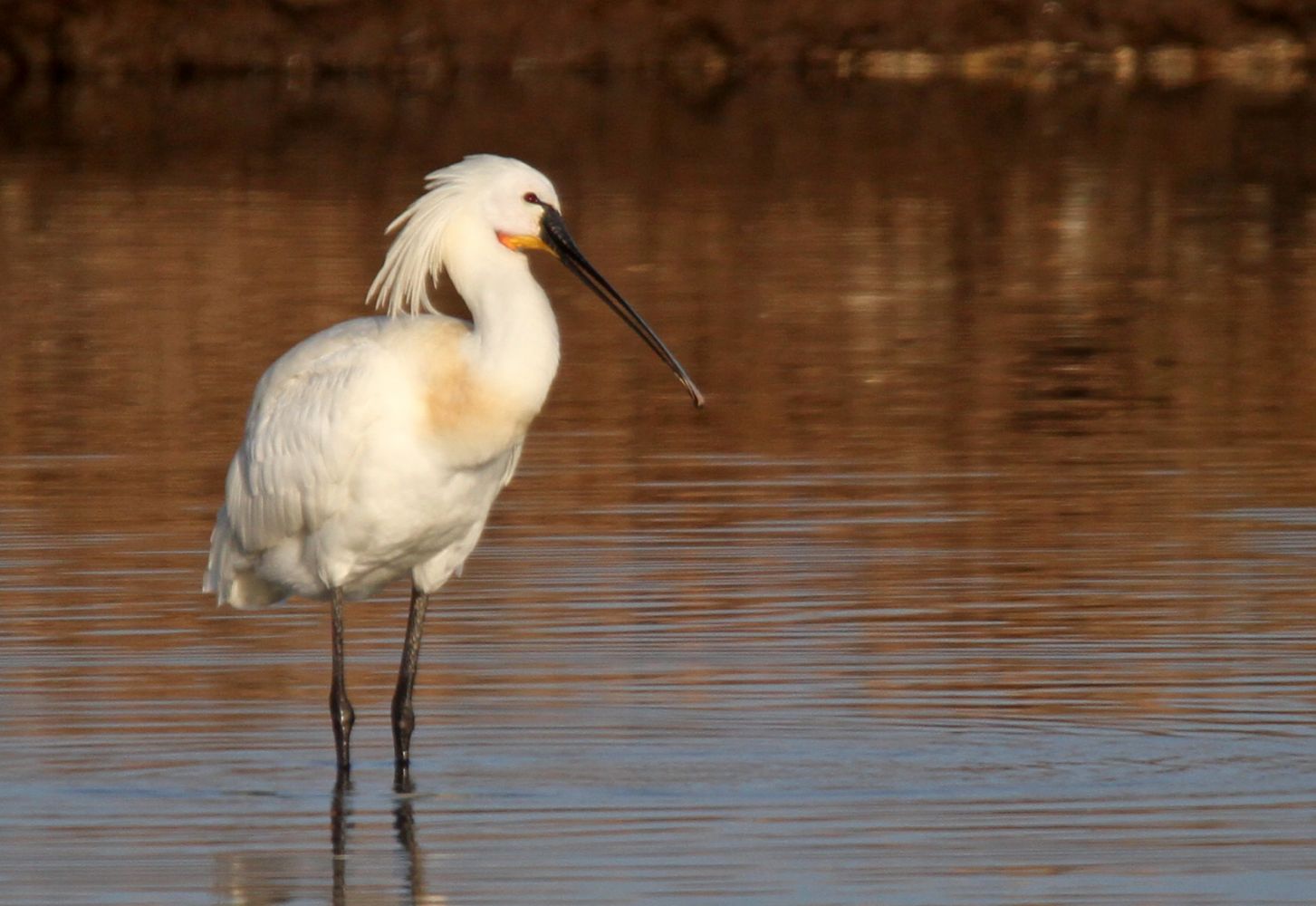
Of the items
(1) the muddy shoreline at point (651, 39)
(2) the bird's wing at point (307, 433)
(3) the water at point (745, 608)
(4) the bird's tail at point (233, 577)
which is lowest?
(1) the muddy shoreline at point (651, 39)

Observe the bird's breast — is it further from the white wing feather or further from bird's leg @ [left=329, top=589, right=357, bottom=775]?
bird's leg @ [left=329, top=589, right=357, bottom=775]

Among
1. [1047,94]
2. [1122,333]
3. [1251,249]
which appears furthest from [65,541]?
[1047,94]

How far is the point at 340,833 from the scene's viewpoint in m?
8.48

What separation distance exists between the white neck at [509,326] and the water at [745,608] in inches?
43.4

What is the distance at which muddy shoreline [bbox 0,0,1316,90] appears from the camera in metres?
50.8

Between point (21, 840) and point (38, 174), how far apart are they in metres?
28.4

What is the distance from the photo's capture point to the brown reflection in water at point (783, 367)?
1133 cm

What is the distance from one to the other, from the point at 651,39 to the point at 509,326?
4394 centimetres

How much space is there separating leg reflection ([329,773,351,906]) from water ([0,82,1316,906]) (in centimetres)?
3

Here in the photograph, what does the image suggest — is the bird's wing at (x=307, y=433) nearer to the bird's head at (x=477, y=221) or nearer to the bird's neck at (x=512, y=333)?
the bird's head at (x=477, y=221)

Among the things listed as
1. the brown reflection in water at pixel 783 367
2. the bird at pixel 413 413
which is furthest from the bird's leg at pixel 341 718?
the brown reflection in water at pixel 783 367

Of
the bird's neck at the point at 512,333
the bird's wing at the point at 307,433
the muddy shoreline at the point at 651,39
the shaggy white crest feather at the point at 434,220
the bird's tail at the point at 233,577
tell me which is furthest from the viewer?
the muddy shoreline at the point at 651,39

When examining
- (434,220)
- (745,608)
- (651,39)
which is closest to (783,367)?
(745,608)

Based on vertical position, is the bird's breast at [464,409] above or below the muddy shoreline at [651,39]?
above
